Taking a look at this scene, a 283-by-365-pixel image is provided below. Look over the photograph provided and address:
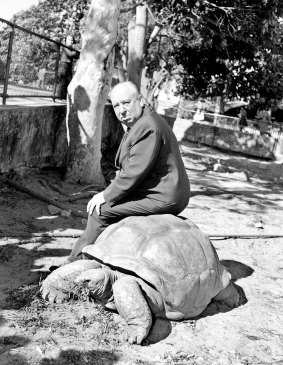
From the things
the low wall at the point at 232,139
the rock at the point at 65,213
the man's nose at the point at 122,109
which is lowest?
the rock at the point at 65,213

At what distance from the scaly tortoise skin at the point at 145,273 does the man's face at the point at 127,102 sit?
818mm

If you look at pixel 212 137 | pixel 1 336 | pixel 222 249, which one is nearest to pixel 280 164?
pixel 212 137

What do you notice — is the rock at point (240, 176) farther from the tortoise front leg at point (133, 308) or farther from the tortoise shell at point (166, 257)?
the tortoise front leg at point (133, 308)

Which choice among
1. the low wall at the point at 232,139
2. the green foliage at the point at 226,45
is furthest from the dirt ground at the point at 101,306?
the low wall at the point at 232,139

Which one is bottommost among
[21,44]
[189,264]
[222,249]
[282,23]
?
[222,249]

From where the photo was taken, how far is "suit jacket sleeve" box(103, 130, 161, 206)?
4125 mm

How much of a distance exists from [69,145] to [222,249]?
3.26 m

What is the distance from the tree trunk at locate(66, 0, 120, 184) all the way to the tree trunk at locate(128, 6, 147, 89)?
2.53 m

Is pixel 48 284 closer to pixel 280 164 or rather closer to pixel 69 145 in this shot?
pixel 69 145

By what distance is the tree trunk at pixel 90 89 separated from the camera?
8055mm

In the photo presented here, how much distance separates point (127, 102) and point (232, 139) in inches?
588

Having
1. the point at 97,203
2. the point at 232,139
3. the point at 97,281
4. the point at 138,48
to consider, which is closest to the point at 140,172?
the point at 97,203

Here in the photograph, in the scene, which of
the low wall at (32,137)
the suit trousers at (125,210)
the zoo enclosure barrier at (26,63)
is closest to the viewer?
the suit trousers at (125,210)

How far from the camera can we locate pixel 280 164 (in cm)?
1678
